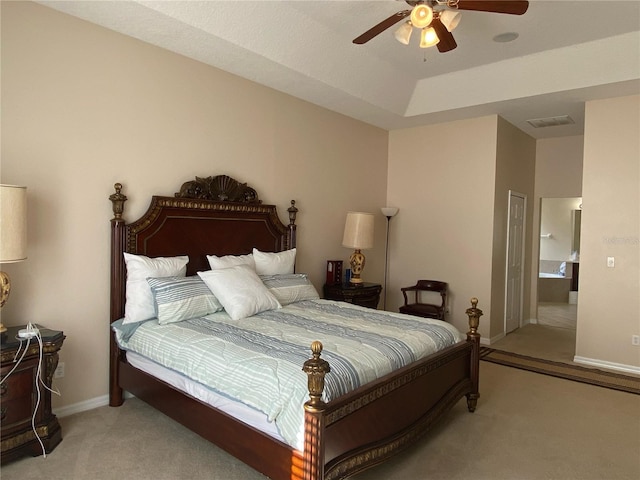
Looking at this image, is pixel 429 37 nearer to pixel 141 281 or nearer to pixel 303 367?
pixel 303 367

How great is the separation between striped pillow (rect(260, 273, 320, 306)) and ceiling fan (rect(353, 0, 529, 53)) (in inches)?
82.0

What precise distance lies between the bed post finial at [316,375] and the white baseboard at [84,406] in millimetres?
2165

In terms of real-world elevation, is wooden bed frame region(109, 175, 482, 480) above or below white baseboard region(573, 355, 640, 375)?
above

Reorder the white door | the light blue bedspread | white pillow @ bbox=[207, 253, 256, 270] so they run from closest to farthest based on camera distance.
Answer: the light blue bedspread, white pillow @ bbox=[207, 253, 256, 270], the white door

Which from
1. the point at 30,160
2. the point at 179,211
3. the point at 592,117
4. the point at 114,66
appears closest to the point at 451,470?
the point at 179,211

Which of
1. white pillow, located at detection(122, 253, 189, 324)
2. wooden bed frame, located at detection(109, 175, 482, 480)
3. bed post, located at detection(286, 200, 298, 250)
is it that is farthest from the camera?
bed post, located at detection(286, 200, 298, 250)

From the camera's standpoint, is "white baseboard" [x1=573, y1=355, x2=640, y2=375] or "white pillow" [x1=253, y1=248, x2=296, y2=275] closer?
"white pillow" [x1=253, y1=248, x2=296, y2=275]

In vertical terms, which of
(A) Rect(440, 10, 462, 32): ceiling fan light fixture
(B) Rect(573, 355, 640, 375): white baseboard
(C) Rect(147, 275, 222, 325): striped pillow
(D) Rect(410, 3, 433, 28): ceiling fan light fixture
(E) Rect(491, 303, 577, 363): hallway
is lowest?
(E) Rect(491, 303, 577, 363): hallway

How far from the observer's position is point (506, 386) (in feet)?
12.8

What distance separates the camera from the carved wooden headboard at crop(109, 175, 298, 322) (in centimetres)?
325

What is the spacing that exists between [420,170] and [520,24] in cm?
239

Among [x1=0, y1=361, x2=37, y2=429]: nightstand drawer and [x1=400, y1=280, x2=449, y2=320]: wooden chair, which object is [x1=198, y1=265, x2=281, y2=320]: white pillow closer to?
[x1=0, y1=361, x2=37, y2=429]: nightstand drawer

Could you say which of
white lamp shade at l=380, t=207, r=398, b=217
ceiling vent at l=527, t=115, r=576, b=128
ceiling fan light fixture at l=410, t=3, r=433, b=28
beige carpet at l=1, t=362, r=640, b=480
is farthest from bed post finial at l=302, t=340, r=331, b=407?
ceiling vent at l=527, t=115, r=576, b=128

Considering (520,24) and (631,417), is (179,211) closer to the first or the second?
(520,24)
